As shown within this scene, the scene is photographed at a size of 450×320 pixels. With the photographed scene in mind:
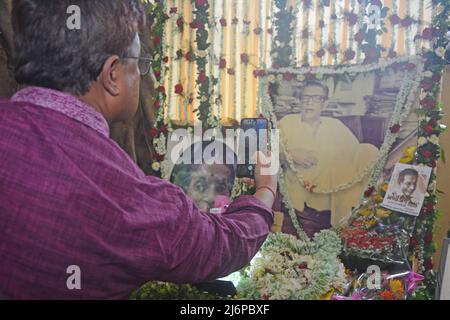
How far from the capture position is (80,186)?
94 cm

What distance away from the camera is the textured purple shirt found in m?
0.92

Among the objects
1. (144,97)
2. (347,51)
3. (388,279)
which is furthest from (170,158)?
(388,279)

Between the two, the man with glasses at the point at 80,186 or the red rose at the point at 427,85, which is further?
the red rose at the point at 427,85

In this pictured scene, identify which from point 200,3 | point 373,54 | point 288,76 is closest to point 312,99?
point 288,76

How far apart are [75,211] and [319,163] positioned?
792mm

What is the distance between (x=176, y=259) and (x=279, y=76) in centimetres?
70

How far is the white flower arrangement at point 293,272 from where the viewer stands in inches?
54.8

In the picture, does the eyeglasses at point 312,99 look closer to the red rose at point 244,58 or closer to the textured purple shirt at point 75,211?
the red rose at point 244,58

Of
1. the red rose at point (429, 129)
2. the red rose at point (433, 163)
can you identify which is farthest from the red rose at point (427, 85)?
the red rose at point (433, 163)

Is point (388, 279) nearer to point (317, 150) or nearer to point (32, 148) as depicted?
point (317, 150)

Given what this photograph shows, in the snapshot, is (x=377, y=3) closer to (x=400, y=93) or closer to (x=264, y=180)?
(x=400, y=93)

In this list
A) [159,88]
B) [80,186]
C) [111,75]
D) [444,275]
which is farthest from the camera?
[159,88]

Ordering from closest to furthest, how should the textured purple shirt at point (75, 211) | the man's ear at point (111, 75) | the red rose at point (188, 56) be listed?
the textured purple shirt at point (75, 211) → the man's ear at point (111, 75) → the red rose at point (188, 56)

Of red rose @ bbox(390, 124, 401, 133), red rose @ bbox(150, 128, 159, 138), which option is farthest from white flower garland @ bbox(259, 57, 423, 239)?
red rose @ bbox(150, 128, 159, 138)
